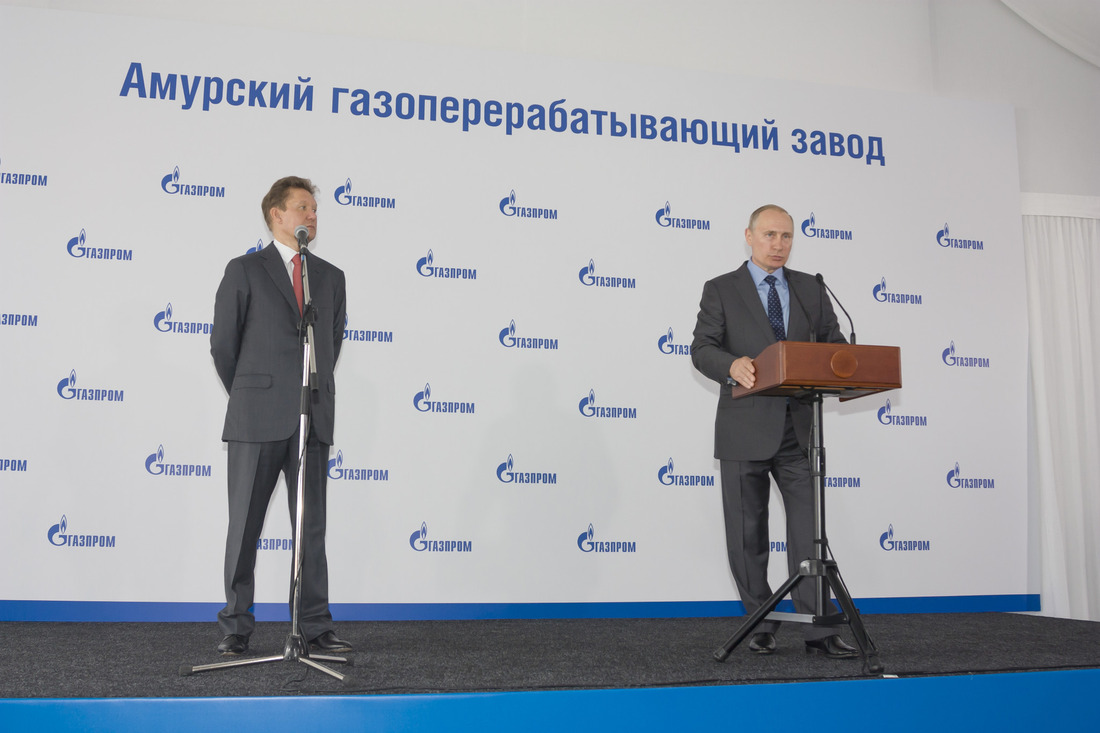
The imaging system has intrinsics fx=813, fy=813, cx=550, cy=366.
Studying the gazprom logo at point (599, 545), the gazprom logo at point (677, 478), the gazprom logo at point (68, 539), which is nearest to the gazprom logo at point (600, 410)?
the gazprom logo at point (677, 478)

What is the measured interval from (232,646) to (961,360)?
4415mm

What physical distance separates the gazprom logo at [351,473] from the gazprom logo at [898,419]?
2948 mm

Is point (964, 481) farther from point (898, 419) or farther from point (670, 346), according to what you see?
point (670, 346)

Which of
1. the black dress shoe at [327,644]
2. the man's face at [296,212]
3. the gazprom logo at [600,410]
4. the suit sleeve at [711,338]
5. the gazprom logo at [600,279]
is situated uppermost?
the gazprom logo at [600,279]

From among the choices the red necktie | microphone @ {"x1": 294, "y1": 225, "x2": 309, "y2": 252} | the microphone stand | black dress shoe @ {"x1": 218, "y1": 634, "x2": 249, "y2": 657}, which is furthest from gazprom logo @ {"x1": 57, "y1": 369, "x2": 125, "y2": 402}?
microphone @ {"x1": 294, "y1": 225, "x2": 309, "y2": 252}

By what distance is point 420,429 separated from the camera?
4453 mm

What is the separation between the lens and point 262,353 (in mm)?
2971

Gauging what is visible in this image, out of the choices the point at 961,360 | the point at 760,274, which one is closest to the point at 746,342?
the point at 760,274

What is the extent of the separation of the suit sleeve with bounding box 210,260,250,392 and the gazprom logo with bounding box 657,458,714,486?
8.21ft

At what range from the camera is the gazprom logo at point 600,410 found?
15.1ft

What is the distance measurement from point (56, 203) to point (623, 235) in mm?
3110

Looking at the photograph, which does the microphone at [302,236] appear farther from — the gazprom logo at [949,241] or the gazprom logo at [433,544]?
the gazprom logo at [949,241]

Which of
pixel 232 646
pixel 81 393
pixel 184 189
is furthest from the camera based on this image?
pixel 184 189

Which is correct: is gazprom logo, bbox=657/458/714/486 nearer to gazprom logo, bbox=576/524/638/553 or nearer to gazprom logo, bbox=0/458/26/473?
gazprom logo, bbox=576/524/638/553
